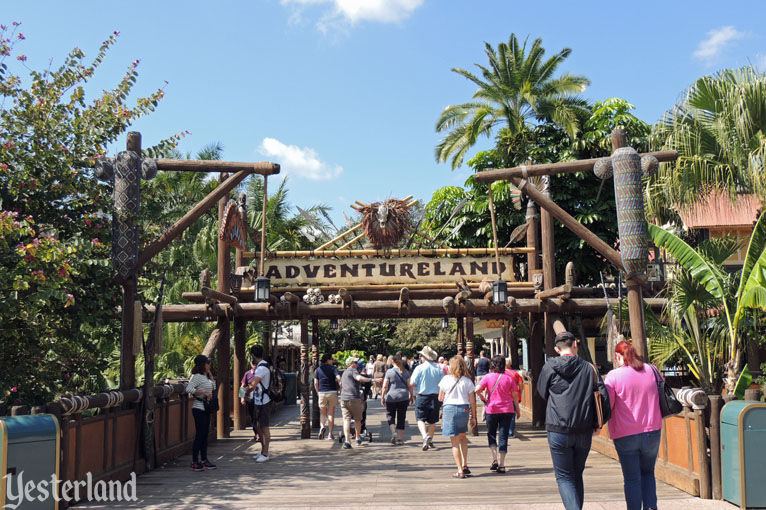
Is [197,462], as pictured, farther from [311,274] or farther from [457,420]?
[311,274]

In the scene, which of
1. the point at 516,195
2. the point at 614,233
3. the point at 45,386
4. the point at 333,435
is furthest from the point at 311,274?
the point at 614,233

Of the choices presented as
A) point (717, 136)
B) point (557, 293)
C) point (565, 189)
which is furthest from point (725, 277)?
point (565, 189)

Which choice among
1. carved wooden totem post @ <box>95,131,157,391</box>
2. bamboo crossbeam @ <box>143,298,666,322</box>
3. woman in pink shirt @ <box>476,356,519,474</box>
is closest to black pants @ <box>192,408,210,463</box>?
carved wooden totem post @ <box>95,131,157,391</box>

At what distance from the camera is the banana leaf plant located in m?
9.48

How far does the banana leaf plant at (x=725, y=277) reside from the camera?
948cm

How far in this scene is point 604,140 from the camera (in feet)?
69.2

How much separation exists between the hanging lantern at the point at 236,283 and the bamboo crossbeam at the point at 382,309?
0.49m

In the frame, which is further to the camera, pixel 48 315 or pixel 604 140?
pixel 604 140

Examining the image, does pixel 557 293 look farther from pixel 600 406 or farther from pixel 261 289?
pixel 600 406

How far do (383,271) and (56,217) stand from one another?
6.70m

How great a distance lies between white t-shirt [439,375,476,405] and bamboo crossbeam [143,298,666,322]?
462 cm

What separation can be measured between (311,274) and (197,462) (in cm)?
535

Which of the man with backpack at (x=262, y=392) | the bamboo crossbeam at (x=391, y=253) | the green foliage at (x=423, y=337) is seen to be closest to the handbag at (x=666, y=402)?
the man with backpack at (x=262, y=392)

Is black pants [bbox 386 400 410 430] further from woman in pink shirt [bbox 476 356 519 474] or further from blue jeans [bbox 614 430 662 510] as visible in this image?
blue jeans [bbox 614 430 662 510]
